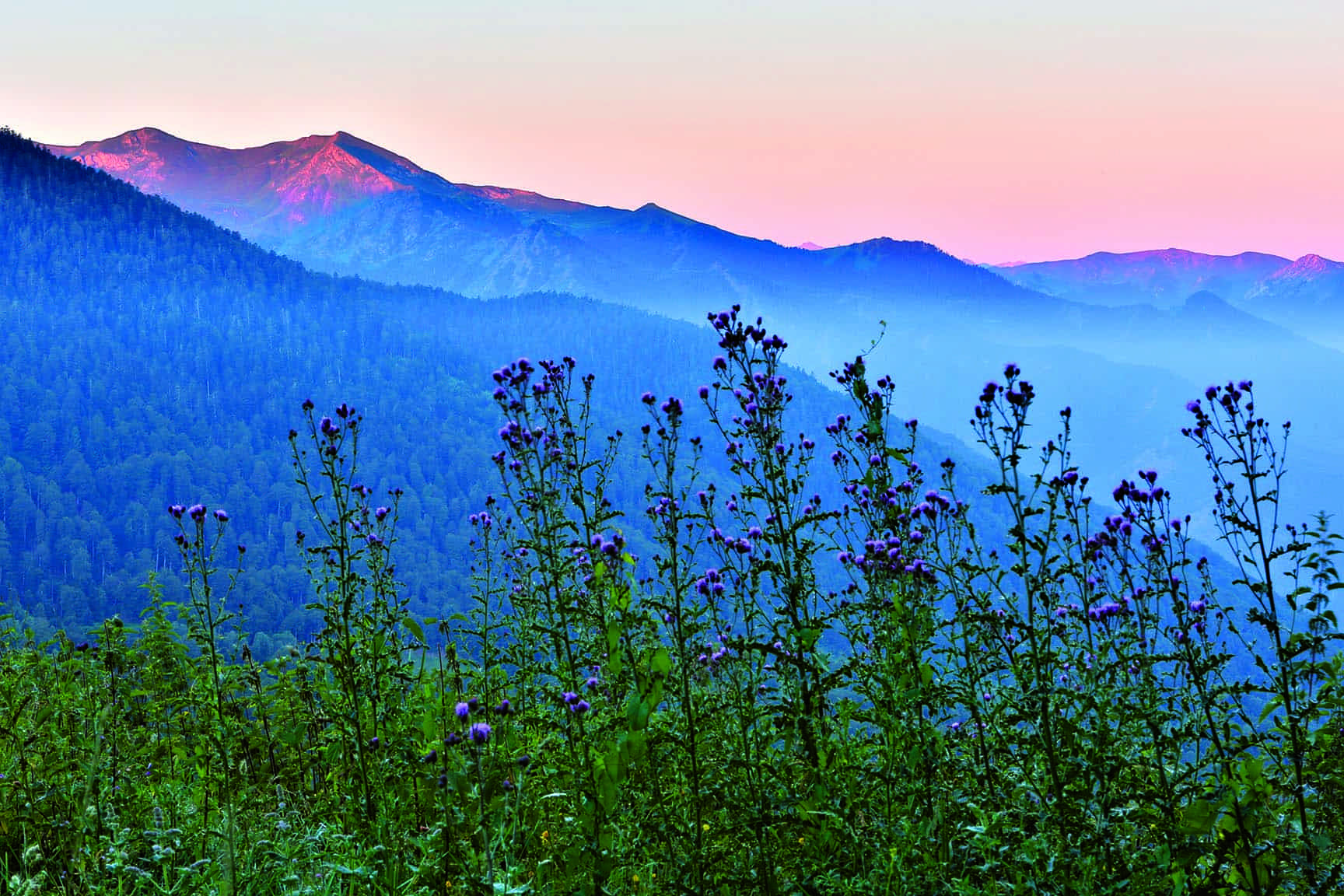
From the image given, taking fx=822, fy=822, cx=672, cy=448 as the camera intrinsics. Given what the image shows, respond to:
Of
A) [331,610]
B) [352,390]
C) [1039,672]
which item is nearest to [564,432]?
[331,610]

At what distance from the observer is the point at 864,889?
3.22 m

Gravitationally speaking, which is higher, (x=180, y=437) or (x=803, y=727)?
(x=803, y=727)

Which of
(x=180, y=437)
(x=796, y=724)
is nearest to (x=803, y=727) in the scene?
(x=796, y=724)

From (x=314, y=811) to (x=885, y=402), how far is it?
163 inches

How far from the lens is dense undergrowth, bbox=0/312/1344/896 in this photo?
3.27m

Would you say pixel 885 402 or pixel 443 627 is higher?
pixel 885 402

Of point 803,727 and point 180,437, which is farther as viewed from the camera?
point 180,437

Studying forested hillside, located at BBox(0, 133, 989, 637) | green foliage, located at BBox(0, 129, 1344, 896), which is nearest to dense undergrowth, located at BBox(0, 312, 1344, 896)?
green foliage, located at BBox(0, 129, 1344, 896)

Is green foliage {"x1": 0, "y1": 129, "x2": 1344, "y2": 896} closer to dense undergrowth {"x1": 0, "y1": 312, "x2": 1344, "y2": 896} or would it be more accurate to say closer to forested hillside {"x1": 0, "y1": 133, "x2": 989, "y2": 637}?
dense undergrowth {"x1": 0, "y1": 312, "x2": 1344, "y2": 896}

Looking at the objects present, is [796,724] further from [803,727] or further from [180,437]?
[180,437]

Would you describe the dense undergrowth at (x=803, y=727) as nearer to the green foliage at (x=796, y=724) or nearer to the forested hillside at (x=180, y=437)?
the green foliage at (x=796, y=724)

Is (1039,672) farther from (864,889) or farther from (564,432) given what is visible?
(564,432)

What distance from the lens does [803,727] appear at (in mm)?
4062

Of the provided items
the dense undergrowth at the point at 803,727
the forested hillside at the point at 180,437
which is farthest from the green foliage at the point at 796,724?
the forested hillside at the point at 180,437
